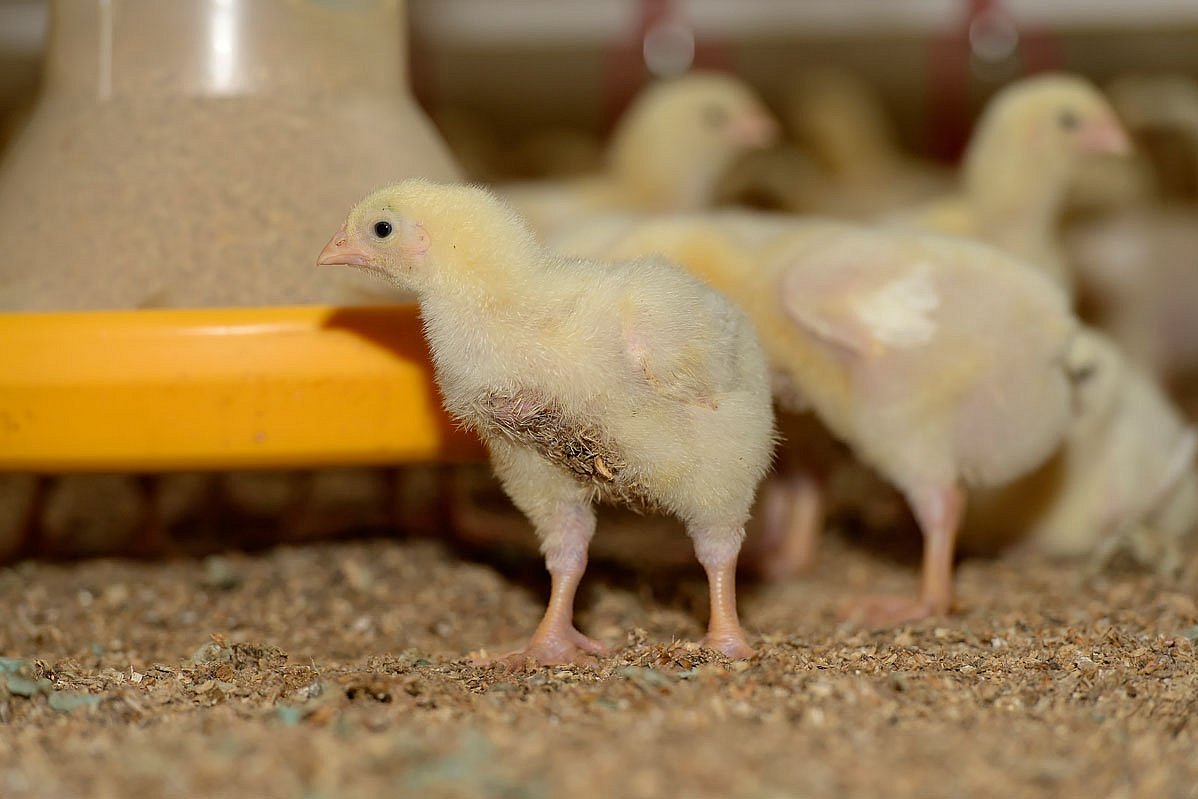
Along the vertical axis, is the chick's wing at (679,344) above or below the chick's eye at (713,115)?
below

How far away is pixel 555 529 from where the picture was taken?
2.38 metres

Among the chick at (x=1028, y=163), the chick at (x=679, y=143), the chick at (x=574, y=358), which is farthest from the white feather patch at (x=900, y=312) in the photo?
the chick at (x=679, y=143)

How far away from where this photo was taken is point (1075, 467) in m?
3.43

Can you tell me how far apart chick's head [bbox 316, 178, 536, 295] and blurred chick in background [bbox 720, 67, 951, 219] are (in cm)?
377

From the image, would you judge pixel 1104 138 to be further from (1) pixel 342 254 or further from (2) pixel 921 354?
(1) pixel 342 254

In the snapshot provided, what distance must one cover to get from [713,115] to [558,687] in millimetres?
2808

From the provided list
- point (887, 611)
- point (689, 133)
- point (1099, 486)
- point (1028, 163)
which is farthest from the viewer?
point (689, 133)

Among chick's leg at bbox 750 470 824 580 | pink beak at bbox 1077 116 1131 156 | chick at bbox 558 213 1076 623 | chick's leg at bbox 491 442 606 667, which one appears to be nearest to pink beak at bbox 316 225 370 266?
chick's leg at bbox 491 442 606 667

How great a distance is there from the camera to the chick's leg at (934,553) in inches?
112

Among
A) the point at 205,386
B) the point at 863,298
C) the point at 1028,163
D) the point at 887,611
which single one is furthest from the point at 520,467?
the point at 1028,163

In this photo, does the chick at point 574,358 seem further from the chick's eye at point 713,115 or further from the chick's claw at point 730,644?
the chick's eye at point 713,115

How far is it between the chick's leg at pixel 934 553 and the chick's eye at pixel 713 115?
77.3 inches

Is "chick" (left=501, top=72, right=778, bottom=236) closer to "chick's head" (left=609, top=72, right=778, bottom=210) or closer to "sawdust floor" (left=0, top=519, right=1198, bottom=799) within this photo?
"chick's head" (left=609, top=72, right=778, bottom=210)

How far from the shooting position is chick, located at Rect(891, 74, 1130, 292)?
3701 millimetres
